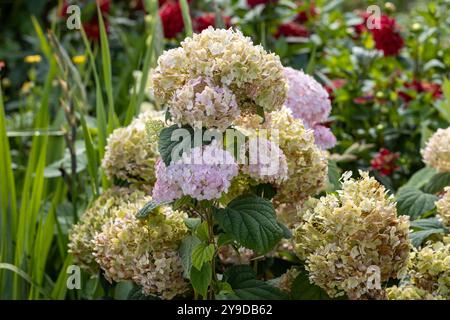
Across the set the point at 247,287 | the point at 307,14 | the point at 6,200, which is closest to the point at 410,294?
the point at 247,287

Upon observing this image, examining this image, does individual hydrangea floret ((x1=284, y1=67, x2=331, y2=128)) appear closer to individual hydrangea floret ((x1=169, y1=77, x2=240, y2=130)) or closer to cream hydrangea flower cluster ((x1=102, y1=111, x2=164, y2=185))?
cream hydrangea flower cluster ((x1=102, y1=111, x2=164, y2=185))

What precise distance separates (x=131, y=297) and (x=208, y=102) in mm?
490

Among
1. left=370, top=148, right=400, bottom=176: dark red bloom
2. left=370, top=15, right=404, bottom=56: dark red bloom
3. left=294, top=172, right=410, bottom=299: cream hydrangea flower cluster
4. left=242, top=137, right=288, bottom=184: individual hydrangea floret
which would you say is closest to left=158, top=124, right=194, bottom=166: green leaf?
left=242, top=137, right=288, bottom=184: individual hydrangea floret

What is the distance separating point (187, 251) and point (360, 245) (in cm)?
32

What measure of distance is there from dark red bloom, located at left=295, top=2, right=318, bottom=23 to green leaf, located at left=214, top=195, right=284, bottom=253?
178 cm

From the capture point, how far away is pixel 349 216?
54.4 inches

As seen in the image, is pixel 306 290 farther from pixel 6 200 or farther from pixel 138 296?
pixel 6 200

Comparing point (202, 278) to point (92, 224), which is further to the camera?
point (92, 224)

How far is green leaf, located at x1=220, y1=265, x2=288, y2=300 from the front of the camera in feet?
5.01

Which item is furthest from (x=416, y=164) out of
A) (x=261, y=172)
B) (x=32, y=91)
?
(x=32, y=91)

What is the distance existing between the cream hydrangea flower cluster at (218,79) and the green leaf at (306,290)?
32 cm

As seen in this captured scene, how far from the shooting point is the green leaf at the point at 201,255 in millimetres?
1444

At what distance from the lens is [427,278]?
4.77 ft

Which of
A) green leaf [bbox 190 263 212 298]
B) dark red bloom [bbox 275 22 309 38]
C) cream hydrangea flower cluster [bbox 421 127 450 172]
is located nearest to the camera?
green leaf [bbox 190 263 212 298]
